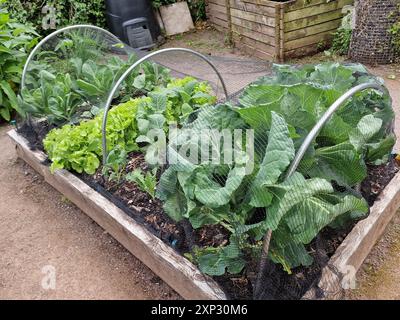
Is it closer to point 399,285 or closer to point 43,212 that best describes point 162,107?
point 43,212

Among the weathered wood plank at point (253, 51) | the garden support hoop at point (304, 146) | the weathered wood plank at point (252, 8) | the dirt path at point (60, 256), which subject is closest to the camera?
the garden support hoop at point (304, 146)

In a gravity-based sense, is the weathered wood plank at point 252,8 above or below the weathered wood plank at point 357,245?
above

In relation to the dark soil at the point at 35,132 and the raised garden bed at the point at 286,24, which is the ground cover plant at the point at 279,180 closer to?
the dark soil at the point at 35,132

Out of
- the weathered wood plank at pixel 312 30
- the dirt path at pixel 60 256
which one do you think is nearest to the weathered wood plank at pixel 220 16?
the weathered wood plank at pixel 312 30

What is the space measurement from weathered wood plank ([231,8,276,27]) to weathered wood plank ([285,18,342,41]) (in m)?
0.25

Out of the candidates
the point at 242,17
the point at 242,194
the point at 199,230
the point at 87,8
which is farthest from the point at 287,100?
the point at 87,8

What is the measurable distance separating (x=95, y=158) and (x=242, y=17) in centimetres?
350

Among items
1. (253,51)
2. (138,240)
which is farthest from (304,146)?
(253,51)

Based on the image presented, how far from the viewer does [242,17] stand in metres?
5.32

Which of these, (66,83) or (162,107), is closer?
(162,107)

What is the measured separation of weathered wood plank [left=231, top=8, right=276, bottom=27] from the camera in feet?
15.6

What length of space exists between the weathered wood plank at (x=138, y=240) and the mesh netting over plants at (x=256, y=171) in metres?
0.06

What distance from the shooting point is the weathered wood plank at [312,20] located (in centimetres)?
472

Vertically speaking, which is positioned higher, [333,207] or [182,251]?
[333,207]
